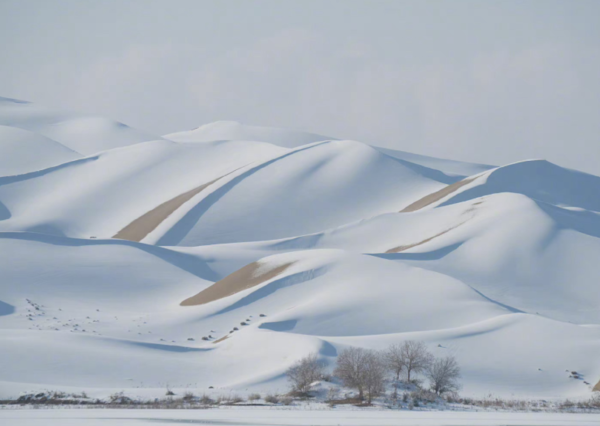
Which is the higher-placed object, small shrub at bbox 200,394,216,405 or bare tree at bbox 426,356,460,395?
bare tree at bbox 426,356,460,395

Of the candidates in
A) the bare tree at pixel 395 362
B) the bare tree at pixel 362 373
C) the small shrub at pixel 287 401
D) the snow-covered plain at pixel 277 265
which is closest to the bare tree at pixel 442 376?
the bare tree at pixel 395 362

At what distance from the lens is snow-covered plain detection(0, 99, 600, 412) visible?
151 ft

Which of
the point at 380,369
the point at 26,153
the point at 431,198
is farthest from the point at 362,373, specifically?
the point at 26,153

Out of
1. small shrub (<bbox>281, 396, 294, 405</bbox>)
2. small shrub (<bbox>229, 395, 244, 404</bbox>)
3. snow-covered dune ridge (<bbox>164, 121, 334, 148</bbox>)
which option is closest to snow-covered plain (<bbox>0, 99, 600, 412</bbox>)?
small shrub (<bbox>229, 395, 244, 404</bbox>)

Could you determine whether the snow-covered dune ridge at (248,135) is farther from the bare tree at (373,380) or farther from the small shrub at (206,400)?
the small shrub at (206,400)

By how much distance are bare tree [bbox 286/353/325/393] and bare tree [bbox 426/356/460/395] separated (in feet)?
17.9

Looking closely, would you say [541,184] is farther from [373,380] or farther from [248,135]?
[373,380]

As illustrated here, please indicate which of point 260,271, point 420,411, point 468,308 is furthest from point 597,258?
point 420,411

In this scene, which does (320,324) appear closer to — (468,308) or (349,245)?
(468,308)

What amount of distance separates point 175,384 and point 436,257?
34.4 m

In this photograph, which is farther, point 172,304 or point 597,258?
point 597,258

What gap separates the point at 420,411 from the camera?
32.7m

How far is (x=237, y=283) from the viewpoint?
68750 millimetres

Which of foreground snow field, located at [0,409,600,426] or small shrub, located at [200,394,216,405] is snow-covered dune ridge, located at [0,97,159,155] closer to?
small shrub, located at [200,394,216,405]
